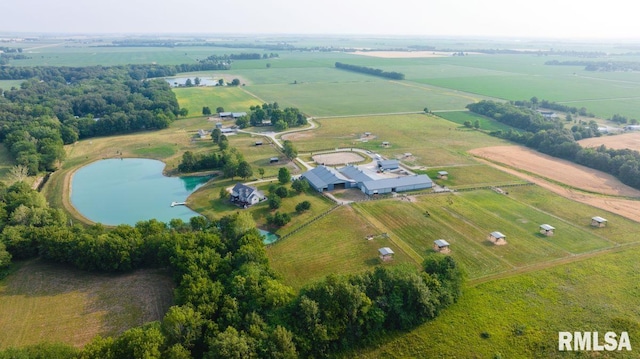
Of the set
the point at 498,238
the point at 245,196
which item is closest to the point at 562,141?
the point at 498,238

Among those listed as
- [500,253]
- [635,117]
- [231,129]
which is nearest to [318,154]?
[231,129]

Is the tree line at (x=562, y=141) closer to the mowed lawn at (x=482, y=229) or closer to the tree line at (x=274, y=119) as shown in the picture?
the mowed lawn at (x=482, y=229)

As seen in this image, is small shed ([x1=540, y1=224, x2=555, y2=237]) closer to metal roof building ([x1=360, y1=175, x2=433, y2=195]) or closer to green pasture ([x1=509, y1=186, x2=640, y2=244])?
green pasture ([x1=509, y1=186, x2=640, y2=244])

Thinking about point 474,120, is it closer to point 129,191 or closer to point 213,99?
point 213,99

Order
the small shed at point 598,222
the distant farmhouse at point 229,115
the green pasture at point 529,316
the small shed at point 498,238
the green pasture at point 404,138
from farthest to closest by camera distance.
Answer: the distant farmhouse at point 229,115 → the green pasture at point 404,138 → the small shed at point 598,222 → the small shed at point 498,238 → the green pasture at point 529,316

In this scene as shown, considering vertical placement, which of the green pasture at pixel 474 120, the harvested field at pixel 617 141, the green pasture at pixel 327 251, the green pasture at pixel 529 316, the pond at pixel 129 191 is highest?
the harvested field at pixel 617 141

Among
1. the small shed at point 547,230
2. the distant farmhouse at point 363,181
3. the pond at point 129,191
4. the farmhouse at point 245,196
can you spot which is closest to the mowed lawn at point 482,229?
the small shed at point 547,230

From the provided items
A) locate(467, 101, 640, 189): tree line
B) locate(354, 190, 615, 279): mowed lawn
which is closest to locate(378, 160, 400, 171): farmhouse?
locate(354, 190, 615, 279): mowed lawn
